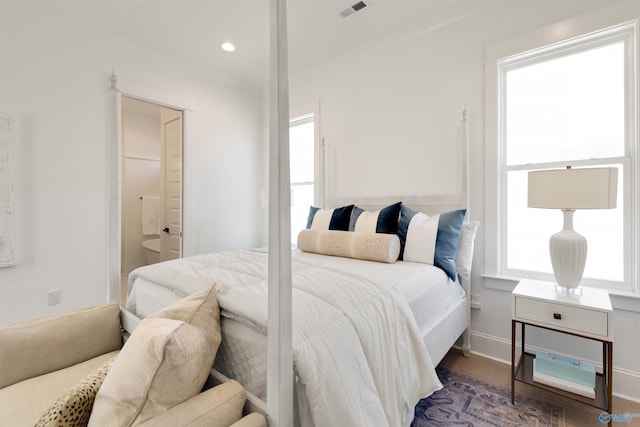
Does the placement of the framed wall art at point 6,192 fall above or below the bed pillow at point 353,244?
above

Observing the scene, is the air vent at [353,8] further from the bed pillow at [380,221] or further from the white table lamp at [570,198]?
the white table lamp at [570,198]

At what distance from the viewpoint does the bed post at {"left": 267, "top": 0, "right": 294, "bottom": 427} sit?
793 mm

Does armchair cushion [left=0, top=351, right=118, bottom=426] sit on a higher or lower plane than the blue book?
higher

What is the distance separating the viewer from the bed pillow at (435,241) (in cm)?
203

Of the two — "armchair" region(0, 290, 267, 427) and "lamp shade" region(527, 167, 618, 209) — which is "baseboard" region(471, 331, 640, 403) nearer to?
"lamp shade" region(527, 167, 618, 209)

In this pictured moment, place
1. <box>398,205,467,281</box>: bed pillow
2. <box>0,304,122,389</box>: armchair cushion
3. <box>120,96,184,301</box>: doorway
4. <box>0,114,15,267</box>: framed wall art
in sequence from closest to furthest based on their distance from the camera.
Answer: <box>0,304,122,389</box>: armchair cushion
<box>398,205,467,281</box>: bed pillow
<box>0,114,15,267</box>: framed wall art
<box>120,96,184,301</box>: doorway

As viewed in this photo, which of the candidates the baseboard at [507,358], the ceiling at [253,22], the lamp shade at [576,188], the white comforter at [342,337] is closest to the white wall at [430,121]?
the baseboard at [507,358]

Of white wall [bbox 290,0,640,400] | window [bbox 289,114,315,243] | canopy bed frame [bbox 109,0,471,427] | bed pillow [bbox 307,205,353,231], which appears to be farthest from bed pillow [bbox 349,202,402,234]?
canopy bed frame [bbox 109,0,471,427]

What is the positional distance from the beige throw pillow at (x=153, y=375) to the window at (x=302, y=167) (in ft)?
8.96

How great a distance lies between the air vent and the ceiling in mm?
35

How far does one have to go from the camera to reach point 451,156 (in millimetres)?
2445

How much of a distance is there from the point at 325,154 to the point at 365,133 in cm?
56

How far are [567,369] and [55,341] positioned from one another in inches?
105

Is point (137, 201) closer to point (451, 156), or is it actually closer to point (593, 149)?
point (451, 156)
